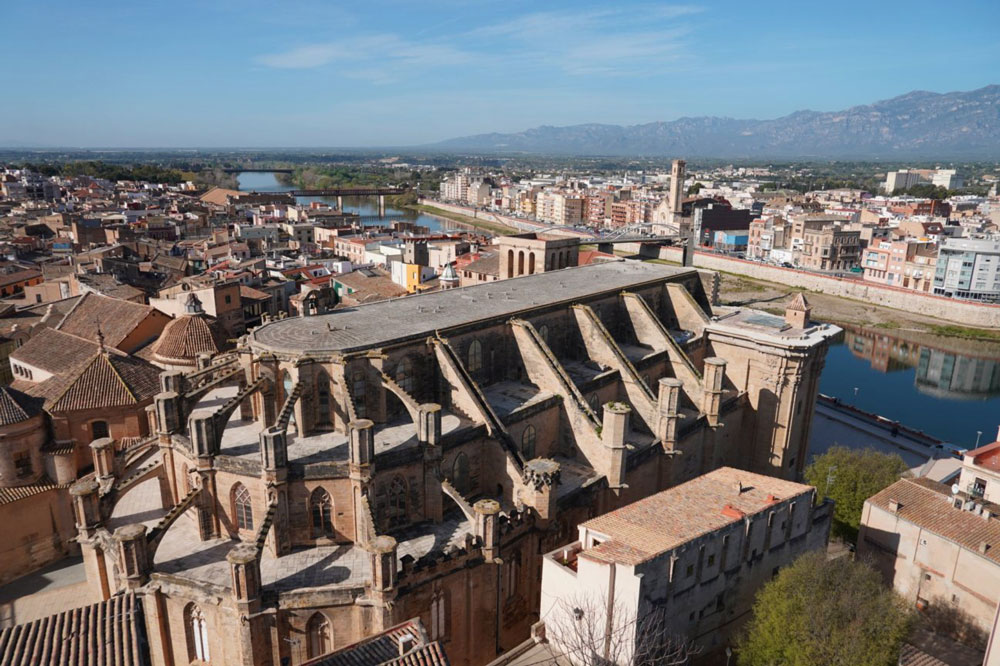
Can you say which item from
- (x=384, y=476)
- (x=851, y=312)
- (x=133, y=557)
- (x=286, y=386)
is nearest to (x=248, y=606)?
(x=133, y=557)

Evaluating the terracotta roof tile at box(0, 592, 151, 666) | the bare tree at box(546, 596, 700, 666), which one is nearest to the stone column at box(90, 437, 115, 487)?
the terracotta roof tile at box(0, 592, 151, 666)

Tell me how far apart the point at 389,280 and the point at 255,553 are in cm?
5014

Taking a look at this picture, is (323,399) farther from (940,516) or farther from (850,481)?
(850,481)

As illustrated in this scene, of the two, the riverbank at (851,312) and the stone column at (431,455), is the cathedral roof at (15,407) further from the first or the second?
the riverbank at (851,312)

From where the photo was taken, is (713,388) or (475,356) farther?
(713,388)

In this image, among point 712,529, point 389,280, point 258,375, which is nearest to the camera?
point 712,529

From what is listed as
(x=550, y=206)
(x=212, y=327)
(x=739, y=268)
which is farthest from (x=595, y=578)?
(x=550, y=206)

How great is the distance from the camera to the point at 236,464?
72.9 ft

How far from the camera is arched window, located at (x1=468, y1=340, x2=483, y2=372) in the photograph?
2988cm

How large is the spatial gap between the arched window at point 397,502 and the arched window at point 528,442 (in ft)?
21.6

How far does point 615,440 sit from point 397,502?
30.6ft

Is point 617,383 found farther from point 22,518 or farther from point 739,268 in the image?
point 739,268

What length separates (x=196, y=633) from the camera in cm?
2092

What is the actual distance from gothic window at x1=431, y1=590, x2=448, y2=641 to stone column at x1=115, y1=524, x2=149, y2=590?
8.93 m
